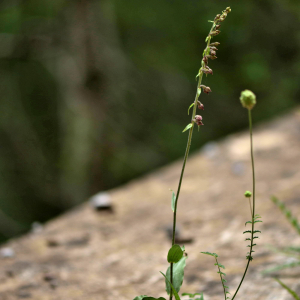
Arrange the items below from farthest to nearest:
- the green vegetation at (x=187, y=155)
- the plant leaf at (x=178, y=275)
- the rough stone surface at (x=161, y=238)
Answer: the rough stone surface at (x=161, y=238) → the plant leaf at (x=178, y=275) → the green vegetation at (x=187, y=155)

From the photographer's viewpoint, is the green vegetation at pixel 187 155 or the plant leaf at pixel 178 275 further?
the plant leaf at pixel 178 275

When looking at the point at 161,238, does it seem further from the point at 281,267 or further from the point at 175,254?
the point at 175,254

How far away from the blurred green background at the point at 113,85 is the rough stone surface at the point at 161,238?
7.36ft

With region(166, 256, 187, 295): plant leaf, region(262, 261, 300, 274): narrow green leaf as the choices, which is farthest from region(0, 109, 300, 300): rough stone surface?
region(166, 256, 187, 295): plant leaf

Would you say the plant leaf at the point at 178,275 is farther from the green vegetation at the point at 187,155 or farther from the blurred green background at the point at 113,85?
the blurred green background at the point at 113,85

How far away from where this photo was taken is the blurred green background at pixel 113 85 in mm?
4391

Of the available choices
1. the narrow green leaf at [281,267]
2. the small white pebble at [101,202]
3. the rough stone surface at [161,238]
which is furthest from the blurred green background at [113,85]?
the narrow green leaf at [281,267]

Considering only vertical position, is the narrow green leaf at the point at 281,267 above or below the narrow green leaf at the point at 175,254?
above

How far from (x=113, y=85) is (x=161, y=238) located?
10.2 feet

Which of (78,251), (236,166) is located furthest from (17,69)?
(78,251)

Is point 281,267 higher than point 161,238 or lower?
lower

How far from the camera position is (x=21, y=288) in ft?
4.21

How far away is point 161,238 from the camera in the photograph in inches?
68.1

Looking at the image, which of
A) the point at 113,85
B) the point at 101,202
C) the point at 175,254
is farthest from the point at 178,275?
the point at 113,85
